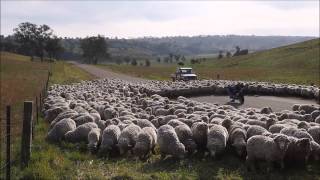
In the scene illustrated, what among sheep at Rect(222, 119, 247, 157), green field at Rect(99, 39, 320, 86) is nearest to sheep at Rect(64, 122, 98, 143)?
sheep at Rect(222, 119, 247, 157)

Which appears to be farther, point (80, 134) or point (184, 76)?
point (184, 76)

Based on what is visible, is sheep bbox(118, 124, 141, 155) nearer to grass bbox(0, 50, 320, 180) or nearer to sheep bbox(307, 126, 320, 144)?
grass bbox(0, 50, 320, 180)

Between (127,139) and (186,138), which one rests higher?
(186,138)

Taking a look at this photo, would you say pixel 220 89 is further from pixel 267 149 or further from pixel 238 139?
pixel 267 149

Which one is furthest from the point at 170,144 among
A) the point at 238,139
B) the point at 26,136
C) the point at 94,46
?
the point at 94,46

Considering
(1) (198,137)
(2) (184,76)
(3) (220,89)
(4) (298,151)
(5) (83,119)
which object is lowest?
(2) (184,76)

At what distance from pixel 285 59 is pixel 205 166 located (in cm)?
7482

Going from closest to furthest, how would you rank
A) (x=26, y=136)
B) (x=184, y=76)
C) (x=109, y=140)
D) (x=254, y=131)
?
(x=26, y=136) → (x=254, y=131) → (x=109, y=140) → (x=184, y=76)

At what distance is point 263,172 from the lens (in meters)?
13.0

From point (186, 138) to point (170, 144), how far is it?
830 millimetres

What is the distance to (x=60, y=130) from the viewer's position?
17.6 meters

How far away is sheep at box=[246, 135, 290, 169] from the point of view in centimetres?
1312

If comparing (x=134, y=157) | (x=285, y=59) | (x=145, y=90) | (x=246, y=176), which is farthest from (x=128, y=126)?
(x=285, y=59)

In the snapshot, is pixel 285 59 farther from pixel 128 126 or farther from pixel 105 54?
pixel 105 54
